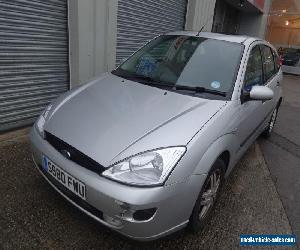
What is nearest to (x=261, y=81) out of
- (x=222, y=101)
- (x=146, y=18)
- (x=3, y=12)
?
(x=222, y=101)

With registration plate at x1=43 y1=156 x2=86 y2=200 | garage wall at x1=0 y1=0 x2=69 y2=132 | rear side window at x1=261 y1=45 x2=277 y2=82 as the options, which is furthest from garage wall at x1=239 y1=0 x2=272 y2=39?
registration plate at x1=43 y1=156 x2=86 y2=200

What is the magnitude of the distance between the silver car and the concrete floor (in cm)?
83

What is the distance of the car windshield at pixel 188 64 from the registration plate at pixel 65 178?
1261 mm

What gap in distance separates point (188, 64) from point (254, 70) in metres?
0.82

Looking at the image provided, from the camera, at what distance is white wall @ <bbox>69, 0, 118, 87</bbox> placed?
14.7 ft

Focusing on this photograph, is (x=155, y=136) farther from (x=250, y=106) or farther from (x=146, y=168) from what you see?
(x=250, y=106)

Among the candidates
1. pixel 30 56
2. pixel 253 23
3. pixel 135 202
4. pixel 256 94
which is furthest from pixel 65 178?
pixel 253 23

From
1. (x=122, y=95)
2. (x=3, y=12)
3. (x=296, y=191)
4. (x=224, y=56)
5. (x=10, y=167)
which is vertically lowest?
(x=296, y=191)

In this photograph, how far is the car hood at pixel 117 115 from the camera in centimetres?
212

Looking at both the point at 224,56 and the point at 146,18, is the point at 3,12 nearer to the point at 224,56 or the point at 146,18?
the point at 224,56

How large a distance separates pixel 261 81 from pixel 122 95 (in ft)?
6.17

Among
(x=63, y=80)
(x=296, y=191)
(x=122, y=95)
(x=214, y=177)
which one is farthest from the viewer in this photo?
(x=63, y=80)

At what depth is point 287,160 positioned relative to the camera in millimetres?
4469

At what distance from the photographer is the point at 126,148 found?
2.07 metres
